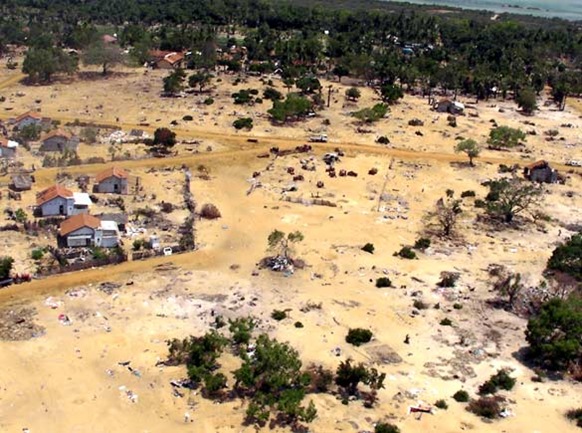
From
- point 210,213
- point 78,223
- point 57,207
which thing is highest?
point 78,223

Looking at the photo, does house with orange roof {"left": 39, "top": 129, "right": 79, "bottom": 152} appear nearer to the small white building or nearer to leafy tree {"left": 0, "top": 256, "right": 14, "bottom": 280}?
the small white building

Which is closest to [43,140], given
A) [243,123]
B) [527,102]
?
[243,123]

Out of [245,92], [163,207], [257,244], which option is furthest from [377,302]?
[245,92]

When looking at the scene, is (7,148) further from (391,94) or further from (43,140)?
(391,94)

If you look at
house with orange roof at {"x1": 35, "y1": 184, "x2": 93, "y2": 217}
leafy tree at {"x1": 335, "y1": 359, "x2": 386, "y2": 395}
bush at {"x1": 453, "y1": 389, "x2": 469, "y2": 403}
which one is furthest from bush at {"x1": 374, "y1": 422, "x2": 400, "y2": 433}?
house with orange roof at {"x1": 35, "y1": 184, "x2": 93, "y2": 217}

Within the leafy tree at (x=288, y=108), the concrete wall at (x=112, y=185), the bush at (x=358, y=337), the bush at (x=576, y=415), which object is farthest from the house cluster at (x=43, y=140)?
the bush at (x=576, y=415)

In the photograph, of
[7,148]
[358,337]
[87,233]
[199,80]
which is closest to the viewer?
[358,337]

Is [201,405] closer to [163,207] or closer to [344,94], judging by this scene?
[163,207]

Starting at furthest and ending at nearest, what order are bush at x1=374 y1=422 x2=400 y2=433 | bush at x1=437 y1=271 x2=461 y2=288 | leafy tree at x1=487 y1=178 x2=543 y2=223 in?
leafy tree at x1=487 y1=178 x2=543 y2=223
bush at x1=437 y1=271 x2=461 y2=288
bush at x1=374 y1=422 x2=400 y2=433
